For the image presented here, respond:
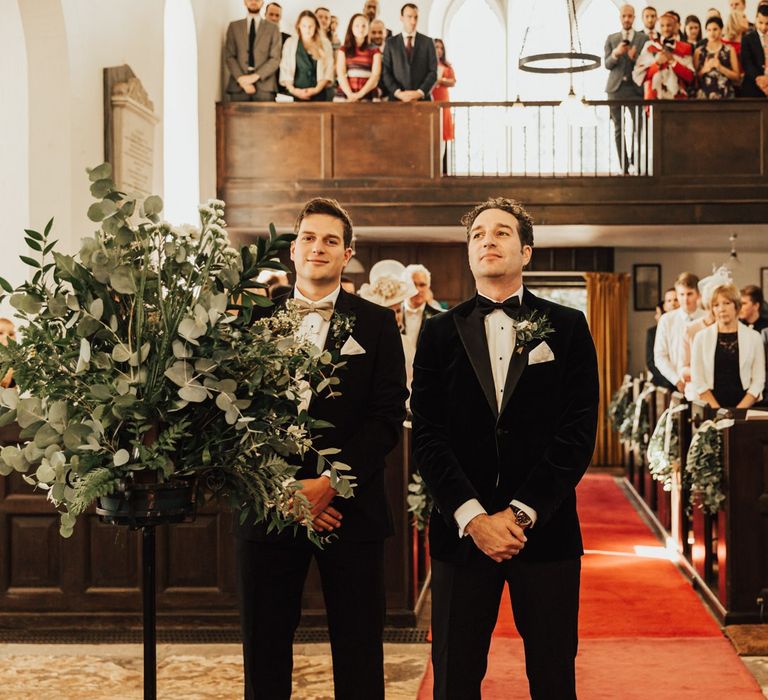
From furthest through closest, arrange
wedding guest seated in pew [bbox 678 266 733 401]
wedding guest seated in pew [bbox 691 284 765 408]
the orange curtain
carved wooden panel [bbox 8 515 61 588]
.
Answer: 1. the orange curtain
2. wedding guest seated in pew [bbox 678 266 733 401]
3. wedding guest seated in pew [bbox 691 284 765 408]
4. carved wooden panel [bbox 8 515 61 588]

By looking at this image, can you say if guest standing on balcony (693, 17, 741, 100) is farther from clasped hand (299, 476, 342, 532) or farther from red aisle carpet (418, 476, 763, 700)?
clasped hand (299, 476, 342, 532)

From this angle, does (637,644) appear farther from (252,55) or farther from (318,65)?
(252,55)

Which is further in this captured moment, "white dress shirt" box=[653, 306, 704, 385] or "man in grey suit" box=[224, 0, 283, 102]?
"man in grey suit" box=[224, 0, 283, 102]

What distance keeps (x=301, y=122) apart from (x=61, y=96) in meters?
4.22

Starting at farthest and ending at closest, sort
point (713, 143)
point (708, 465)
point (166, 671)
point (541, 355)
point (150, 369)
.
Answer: point (713, 143) < point (708, 465) < point (166, 671) < point (541, 355) < point (150, 369)

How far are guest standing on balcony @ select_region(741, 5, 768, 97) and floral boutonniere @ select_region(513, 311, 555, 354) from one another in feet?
28.7

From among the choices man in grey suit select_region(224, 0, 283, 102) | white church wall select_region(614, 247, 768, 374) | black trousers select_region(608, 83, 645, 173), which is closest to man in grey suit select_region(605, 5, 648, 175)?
black trousers select_region(608, 83, 645, 173)

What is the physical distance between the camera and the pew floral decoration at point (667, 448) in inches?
262

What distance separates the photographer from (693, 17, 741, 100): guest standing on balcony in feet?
34.8

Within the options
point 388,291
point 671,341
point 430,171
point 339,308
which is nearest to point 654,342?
point 671,341

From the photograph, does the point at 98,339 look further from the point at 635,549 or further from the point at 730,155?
the point at 730,155

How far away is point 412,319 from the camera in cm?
681

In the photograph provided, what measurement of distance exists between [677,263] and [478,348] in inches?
456

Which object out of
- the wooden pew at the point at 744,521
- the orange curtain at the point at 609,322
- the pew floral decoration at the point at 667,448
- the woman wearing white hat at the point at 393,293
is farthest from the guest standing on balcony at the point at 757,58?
the wooden pew at the point at 744,521
